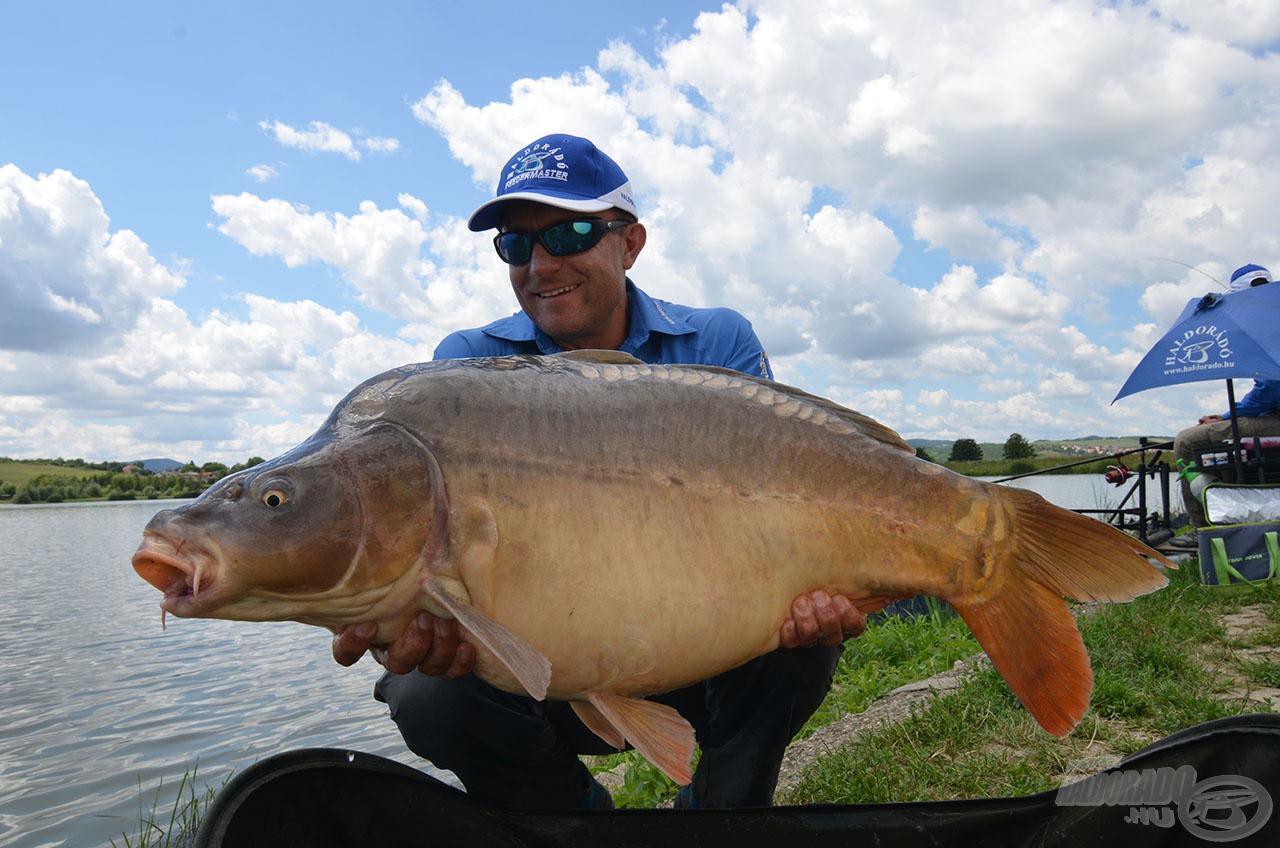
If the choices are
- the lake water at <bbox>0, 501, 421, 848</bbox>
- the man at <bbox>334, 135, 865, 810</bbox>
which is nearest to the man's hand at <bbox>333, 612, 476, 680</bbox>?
the man at <bbox>334, 135, 865, 810</bbox>

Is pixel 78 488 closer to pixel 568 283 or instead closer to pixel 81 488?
pixel 81 488

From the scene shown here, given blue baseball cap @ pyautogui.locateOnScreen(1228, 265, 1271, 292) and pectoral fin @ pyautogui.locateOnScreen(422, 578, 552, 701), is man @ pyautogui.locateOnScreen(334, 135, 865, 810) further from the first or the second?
blue baseball cap @ pyautogui.locateOnScreen(1228, 265, 1271, 292)

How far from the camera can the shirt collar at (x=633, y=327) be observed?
2559 millimetres

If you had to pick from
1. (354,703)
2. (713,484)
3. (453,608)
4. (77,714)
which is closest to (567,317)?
(713,484)

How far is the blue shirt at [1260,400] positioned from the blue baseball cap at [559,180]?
16.2 ft

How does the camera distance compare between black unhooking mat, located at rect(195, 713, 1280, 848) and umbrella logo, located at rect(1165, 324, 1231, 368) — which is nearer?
black unhooking mat, located at rect(195, 713, 1280, 848)

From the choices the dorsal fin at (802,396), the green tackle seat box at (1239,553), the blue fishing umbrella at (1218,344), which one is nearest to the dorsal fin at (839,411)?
the dorsal fin at (802,396)

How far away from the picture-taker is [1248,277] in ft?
17.9

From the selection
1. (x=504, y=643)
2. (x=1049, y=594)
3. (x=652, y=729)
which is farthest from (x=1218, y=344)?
(x=504, y=643)

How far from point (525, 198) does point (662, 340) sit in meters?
0.60

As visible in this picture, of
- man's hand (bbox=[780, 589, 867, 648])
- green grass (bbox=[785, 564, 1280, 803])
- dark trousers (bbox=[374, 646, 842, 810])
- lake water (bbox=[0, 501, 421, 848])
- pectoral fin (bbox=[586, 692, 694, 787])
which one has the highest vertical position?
man's hand (bbox=[780, 589, 867, 648])

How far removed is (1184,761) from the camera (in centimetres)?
144

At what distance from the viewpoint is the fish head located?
4.18 ft

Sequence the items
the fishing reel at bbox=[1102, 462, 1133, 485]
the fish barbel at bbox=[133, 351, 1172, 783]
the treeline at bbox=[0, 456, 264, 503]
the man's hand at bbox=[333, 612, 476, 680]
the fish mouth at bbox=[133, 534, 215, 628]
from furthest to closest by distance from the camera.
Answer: the treeline at bbox=[0, 456, 264, 503] < the fishing reel at bbox=[1102, 462, 1133, 485] < the man's hand at bbox=[333, 612, 476, 680] < the fish barbel at bbox=[133, 351, 1172, 783] < the fish mouth at bbox=[133, 534, 215, 628]
